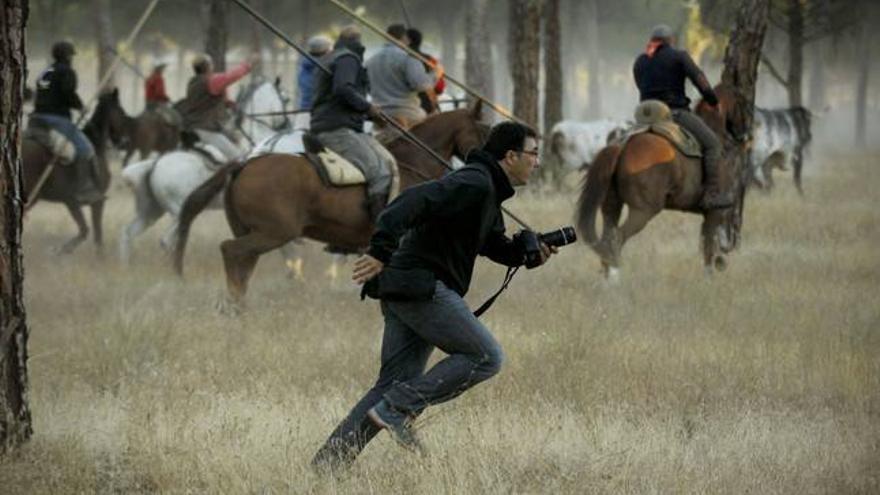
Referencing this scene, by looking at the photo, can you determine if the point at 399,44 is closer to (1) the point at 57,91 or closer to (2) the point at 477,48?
(1) the point at 57,91

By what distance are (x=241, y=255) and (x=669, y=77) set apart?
436cm

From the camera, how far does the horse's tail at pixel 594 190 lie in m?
14.8

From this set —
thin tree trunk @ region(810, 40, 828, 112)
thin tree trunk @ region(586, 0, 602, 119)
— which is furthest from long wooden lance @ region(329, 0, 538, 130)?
thin tree trunk @ region(810, 40, 828, 112)

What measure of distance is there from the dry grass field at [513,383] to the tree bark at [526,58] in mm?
7719

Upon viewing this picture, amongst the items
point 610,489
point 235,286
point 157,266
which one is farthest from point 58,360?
point 157,266

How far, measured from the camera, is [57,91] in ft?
55.0

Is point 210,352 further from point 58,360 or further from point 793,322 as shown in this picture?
point 793,322

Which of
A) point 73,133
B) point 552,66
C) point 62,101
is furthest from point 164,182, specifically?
point 552,66

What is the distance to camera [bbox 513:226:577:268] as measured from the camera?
284 inches

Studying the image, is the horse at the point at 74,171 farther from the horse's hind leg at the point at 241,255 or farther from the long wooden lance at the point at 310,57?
the long wooden lance at the point at 310,57

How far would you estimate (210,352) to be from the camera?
11.0 m

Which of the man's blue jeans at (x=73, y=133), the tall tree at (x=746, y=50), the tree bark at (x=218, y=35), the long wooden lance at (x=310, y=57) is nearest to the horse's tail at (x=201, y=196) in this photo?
the long wooden lance at (x=310, y=57)

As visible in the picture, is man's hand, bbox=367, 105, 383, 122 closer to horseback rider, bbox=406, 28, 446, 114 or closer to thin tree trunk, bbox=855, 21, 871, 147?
horseback rider, bbox=406, 28, 446, 114

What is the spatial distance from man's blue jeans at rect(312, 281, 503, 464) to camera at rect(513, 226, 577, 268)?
1.28 feet
